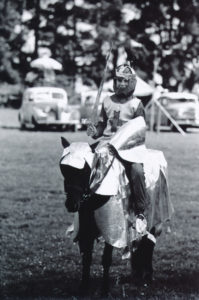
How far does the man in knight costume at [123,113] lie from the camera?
680cm

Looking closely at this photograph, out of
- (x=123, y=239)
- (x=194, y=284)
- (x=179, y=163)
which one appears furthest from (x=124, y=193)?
(x=179, y=163)

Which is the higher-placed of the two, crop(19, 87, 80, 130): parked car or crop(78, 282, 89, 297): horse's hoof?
crop(78, 282, 89, 297): horse's hoof

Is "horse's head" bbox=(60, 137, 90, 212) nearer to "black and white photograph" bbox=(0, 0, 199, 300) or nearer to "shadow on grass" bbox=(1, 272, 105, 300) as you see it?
"black and white photograph" bbox=(0, 0, 199, 300)

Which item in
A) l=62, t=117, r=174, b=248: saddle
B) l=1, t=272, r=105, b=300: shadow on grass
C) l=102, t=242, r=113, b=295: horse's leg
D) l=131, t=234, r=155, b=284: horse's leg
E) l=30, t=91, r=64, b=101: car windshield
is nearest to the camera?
l=62, t=117, r=174, b=248: saddle

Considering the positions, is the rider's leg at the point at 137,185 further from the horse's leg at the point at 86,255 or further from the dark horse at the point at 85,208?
the horse's leg at the point at 86,255

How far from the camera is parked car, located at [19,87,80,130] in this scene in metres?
29.4

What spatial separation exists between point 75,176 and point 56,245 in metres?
3.60

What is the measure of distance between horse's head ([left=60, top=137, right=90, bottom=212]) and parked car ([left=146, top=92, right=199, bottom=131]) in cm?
2627

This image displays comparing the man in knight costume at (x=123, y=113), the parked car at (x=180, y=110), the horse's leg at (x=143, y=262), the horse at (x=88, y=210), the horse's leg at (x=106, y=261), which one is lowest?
the parked car at (x=180, y=110)

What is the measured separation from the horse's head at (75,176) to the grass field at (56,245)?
3.94 feet

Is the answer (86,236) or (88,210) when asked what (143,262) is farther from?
(88,210)

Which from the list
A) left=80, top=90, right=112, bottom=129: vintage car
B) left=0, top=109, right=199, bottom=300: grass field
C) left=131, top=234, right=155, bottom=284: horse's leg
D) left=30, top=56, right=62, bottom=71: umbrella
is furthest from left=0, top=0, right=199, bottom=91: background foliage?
left=131, top=234, right=155, bottom=284: horse's leg

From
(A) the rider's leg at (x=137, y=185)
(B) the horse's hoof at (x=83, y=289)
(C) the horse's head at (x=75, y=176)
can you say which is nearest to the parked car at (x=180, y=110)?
(A) the rider's leg at (x=137, y=185)

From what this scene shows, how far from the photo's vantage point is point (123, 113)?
22.5ft
